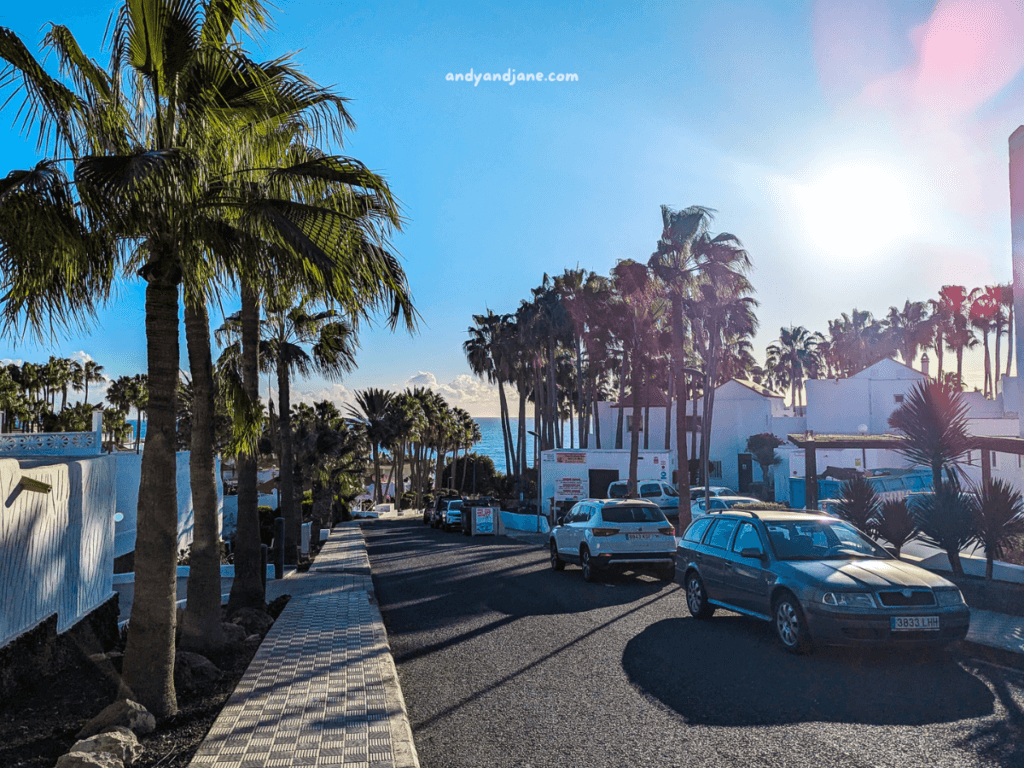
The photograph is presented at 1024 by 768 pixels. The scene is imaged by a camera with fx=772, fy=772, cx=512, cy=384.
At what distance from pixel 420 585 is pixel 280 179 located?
37.4 feet

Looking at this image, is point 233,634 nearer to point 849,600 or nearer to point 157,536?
point 157,536

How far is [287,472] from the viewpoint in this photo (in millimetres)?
22578

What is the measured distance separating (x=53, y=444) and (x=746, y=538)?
10.1 meters

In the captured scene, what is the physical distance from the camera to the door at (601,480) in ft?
133

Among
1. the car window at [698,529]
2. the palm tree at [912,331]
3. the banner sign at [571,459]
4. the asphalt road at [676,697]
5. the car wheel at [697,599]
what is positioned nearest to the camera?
the asphalt road at [676,697]

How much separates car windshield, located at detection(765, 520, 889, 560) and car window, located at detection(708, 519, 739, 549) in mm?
720

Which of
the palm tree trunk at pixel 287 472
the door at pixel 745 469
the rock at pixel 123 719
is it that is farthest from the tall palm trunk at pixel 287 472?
the door at pixel 745 469

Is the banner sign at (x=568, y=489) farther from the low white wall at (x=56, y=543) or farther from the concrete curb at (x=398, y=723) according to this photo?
the concrete curb at (x=398, y=723)

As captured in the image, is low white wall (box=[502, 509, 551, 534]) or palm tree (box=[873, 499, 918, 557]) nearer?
palm tree (box=[873, 499, 918, 557])

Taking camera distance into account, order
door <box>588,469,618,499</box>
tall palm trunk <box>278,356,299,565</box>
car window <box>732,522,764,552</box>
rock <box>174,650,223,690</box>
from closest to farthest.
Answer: rock <box>174,650,223,690</box>, car window <box>732,522,764,552</box>, tall palm trunk <box>278,356,299,565</box>, door <box>588,469,618,499</box>

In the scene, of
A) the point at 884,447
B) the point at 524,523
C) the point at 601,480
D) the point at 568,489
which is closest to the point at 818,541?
the point at 884,447

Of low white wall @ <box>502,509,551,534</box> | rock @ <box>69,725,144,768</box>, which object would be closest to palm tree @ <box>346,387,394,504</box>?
low white wall @ <box>502,509,551,534</box>

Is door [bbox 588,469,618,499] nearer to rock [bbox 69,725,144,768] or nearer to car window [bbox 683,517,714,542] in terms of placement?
car window [bbox 683,517,714,542]

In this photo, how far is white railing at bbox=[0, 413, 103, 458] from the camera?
11188mm
